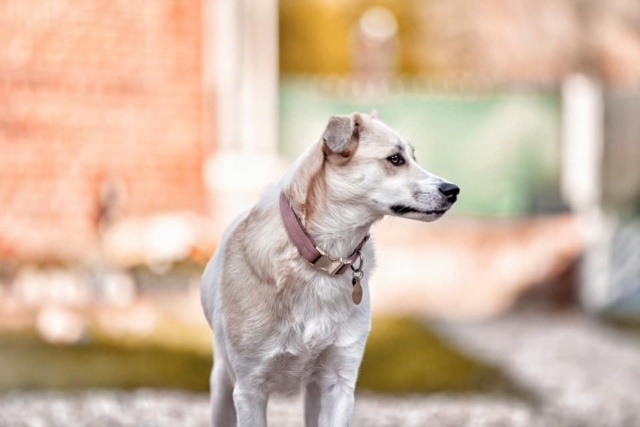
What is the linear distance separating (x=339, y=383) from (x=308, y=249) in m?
0.45

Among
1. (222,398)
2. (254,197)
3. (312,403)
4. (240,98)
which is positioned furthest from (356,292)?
(240,98)

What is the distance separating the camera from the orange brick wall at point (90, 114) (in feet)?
30.3

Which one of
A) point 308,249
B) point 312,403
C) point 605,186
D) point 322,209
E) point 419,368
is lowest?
point 419,368

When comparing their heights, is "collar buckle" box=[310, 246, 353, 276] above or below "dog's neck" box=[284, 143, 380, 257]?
below

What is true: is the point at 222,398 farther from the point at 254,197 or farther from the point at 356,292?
the point at 254,197

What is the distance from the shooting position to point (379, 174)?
3.16 metres

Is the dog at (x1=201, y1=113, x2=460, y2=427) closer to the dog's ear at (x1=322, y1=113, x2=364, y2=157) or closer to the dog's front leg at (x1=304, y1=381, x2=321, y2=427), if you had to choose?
the dog's ear at (x1=322, y1=113, x2=364, y2=157)

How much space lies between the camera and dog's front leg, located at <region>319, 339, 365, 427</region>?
128 inches

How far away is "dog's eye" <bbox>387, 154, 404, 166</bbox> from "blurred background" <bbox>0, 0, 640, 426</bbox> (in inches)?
153

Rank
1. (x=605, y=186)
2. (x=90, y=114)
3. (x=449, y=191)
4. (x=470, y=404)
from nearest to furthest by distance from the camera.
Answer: (x=449, y=191), (x=470, y=404), (x=90, y=114), (x=605, y=186)

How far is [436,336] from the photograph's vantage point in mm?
8828

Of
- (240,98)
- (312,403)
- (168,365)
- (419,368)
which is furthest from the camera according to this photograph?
(240,98)

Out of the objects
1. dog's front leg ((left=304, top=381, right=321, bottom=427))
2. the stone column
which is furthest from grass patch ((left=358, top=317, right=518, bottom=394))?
dog's front leg ((left=304, top=381, right=321, bottom=427))

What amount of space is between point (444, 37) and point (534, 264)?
5550 mm
